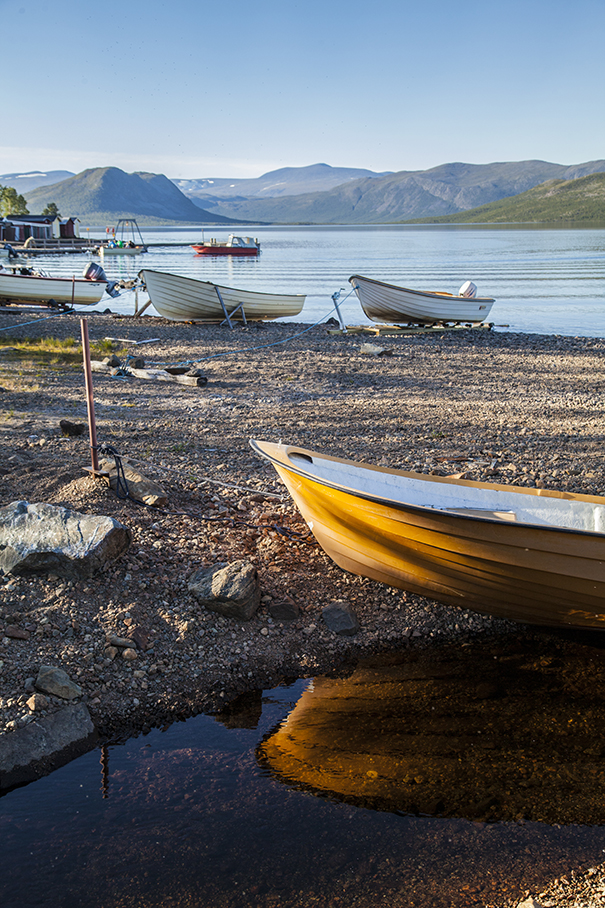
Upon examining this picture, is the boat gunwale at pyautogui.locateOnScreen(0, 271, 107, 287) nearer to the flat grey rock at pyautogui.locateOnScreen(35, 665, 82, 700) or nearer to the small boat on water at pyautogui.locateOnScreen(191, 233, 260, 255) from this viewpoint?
the flat grey rock at pyautogui.locateOnScreen(35, 665, 82, 700)

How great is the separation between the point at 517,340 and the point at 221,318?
1006cm

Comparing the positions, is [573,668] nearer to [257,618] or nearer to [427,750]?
[427,750]

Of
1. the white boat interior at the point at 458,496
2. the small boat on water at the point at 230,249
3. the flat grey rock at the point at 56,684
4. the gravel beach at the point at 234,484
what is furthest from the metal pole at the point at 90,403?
the small boat on water at the point at 230,249

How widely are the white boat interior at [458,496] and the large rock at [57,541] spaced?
1689mm

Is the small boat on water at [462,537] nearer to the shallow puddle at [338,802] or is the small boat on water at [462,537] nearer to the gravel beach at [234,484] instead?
the gravel beach at [234,484]

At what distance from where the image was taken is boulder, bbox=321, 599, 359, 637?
5188 mm

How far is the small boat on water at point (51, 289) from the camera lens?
76.0 ft

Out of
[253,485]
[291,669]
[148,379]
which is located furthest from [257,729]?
[148,379]

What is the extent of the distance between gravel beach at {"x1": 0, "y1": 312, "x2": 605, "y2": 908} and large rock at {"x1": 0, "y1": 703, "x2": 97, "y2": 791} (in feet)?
0.27

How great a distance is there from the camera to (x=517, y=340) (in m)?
20.3

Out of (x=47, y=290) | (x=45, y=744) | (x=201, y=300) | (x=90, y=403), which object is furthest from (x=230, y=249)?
(x=45, y=744)

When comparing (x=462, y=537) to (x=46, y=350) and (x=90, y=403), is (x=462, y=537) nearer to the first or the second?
(x=90, y=403)

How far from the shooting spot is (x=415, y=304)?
22.5 meters

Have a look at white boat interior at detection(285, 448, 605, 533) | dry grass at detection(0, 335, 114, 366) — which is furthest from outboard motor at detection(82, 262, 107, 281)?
white boat interior at detection(285, 448, 605, 533)
